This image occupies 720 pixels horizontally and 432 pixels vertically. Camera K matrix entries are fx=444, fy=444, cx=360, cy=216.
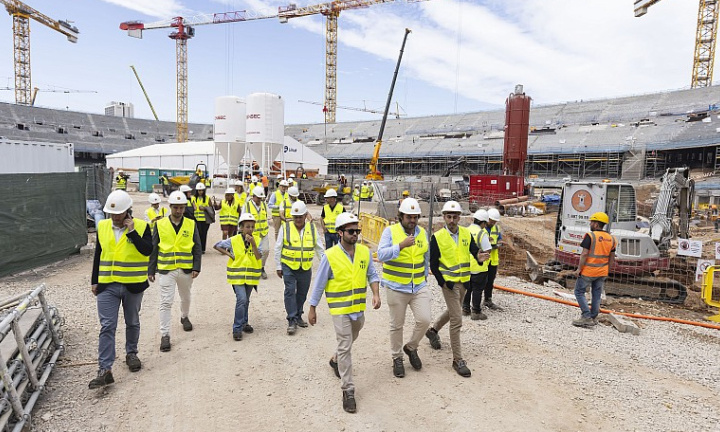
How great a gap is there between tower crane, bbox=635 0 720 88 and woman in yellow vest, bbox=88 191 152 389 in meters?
77.4

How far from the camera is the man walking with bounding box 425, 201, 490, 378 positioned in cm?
486

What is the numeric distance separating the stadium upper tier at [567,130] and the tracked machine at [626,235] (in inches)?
1120

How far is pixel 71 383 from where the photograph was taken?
452 centimetres

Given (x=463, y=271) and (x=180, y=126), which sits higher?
(x=180, y=126)

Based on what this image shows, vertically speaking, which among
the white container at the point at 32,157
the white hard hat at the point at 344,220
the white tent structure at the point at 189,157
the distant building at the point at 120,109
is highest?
the distant building at the point at 120,109

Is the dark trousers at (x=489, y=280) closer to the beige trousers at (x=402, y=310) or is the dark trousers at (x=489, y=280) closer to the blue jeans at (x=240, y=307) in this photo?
the beige trousers at (x=402, y=310)

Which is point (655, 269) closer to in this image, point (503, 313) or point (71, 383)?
point (503, 313)

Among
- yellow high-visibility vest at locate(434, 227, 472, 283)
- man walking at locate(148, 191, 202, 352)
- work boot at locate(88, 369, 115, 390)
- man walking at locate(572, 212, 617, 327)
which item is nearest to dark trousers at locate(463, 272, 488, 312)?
man walking at locate(572, 212, 617, 327)

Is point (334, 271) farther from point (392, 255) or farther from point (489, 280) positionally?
point (489, 280)

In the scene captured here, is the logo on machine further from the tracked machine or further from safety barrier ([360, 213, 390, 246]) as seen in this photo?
safety barrier ([360, 213, 390, 246])

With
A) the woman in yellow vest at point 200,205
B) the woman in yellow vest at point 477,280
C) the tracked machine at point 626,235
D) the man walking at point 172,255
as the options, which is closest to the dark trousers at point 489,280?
the woman in yellow vest at point 477,280

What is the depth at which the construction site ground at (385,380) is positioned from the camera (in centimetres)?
399

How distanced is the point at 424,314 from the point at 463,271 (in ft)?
2.53

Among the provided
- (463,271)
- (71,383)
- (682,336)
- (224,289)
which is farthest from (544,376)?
(224,289)
